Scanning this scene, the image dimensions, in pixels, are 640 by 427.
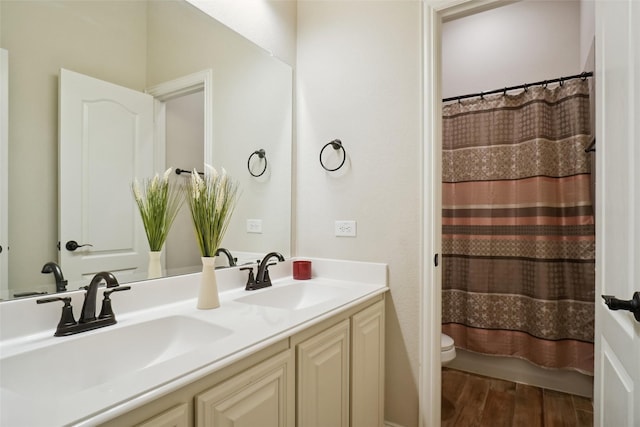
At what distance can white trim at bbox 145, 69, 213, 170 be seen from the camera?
1372 mm

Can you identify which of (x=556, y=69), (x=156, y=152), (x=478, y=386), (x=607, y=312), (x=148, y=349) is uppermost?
(x=556, y=69)

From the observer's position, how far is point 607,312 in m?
1.03

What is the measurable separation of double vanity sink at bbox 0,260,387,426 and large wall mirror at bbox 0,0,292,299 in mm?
113

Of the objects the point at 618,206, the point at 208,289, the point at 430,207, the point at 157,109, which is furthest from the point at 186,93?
the point at 618,206

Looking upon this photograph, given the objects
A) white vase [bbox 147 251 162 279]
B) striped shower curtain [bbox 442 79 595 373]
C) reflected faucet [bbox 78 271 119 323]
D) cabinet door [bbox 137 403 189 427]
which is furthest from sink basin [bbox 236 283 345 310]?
striped shower curtain [bbox 442 79 595 373]

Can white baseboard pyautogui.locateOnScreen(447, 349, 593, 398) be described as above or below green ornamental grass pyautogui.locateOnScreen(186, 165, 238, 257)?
below

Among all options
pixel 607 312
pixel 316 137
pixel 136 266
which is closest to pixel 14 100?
pixel 136 266

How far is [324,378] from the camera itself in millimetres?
1247

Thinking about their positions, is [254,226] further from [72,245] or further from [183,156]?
[72,245]

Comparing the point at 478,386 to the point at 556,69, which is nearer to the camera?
the point at 478,386

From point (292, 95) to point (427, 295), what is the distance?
1.36 meters

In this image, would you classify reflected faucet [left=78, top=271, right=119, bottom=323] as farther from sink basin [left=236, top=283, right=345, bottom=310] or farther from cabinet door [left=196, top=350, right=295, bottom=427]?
sink basin [left=236, top=283, right=345, bottom=310]

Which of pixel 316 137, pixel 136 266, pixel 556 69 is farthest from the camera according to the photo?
pixel 556 69

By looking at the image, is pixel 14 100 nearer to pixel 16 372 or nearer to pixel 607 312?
pixel 16 372
